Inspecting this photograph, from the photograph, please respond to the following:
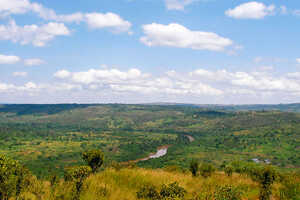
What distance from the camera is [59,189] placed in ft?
38.7

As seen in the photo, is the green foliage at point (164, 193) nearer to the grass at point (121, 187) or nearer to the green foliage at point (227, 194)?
the grass at point (121, 187)

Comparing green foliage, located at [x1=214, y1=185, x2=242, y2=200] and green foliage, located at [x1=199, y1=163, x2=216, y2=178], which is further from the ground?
green foliage, located at [x1=214, y1=185, x2=242, y2=200]

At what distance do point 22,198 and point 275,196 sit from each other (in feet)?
44.5

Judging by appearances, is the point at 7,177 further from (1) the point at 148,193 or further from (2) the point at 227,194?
(2) the point at 227,194

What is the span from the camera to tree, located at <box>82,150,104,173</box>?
17.5 meters

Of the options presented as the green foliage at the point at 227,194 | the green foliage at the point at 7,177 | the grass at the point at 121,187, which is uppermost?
the green foliage at the point at 7,177

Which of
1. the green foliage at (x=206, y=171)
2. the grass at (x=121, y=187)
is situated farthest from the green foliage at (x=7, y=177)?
the green foliage at (x=206, y=171)

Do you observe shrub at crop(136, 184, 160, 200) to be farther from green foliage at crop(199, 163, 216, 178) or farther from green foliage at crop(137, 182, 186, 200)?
green foliage at crop(199, 163, 216, 178)

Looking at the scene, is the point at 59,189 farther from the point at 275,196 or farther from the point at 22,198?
the point at 275,196

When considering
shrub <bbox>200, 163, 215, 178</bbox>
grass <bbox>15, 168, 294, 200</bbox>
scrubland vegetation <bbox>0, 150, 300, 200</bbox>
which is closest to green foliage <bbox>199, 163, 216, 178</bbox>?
shrub <bbox>200, 163, 215, 178</bbox>

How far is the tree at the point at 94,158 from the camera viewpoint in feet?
57.4

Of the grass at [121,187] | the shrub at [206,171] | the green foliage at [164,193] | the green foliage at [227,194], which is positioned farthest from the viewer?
the shrub at [206,171]

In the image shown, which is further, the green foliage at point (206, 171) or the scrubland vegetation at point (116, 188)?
the green foliage at point (206, 171)

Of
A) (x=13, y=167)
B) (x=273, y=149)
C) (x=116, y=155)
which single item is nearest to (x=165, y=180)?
(x=13, y=167)
